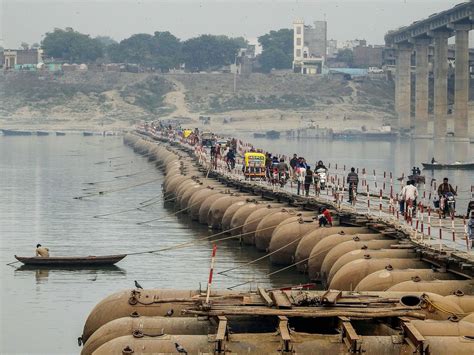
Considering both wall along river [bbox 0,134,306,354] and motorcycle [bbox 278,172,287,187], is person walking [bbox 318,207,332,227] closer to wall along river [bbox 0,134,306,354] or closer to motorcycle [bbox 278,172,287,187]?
wall along river [bbox 0,134,306,354]

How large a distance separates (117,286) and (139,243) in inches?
643

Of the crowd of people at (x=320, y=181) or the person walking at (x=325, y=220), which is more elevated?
the crowd of people at (x=320, y=181)

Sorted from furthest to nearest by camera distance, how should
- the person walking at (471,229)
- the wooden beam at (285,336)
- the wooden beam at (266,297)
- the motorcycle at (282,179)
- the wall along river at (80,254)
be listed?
the motorcycle at (282,179) < the wall along river at (80,254) < the person walking at (471,229) < the wooden beam at (266,297) < the wooden beam at (285,336)

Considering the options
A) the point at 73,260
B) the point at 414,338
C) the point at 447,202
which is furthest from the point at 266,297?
the point at 73,260

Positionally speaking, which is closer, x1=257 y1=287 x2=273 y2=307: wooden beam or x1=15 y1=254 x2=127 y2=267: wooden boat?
x1=257 y1=287 x2=273 y2=307: wooden beam

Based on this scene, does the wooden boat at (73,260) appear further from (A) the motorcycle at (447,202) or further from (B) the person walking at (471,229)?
(B) the person walking at (471,229)

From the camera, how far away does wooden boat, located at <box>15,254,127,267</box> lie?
58.2 meters

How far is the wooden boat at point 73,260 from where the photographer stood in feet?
191

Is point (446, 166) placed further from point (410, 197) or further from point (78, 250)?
point (410, 197)

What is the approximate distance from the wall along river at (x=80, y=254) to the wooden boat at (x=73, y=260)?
46 cm

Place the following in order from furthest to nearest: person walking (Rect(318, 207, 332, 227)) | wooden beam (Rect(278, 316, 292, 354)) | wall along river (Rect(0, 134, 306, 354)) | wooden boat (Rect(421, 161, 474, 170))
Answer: wooden boat (Rect(421, 161, 474, 170)) < person walking (Rect(318, 207, 332, 227)) < wall along river (Rect(0, 134, 306, 354)) < wooden beam (Rect(278, 316, 292, 354))

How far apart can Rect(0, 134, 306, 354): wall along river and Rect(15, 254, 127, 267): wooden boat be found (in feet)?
1.51

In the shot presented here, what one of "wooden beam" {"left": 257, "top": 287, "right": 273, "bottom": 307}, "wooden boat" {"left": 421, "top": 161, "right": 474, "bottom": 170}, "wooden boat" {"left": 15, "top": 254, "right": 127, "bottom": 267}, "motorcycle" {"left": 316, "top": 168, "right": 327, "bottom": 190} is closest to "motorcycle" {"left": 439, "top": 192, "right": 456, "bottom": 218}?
"motorcycle" {"left": 316, "top": 168, "right": 327, "bottom": 190}

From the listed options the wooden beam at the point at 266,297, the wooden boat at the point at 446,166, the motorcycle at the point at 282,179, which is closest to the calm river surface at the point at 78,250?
the wooden boat at the point at 446,166
